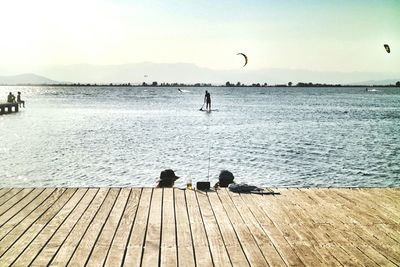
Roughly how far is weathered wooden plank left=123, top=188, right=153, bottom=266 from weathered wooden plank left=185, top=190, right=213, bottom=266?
0.51 metres

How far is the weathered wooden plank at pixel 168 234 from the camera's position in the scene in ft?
14.9

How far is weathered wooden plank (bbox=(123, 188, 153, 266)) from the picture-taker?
453cm

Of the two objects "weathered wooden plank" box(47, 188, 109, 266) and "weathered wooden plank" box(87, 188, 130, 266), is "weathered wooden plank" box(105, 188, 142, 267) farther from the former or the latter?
"weathered wooden plank" box(47, 188, 109, 266)

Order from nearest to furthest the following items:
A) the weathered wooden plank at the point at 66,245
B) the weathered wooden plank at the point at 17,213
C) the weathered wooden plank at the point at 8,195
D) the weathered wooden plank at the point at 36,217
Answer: the weathered wooden plank at the point at 66,245 → the weathered wooden plank at the point at 36,217 → the weathered wooden plank at the point at 17,213 → the weathered wooden plank at the point at 8,195

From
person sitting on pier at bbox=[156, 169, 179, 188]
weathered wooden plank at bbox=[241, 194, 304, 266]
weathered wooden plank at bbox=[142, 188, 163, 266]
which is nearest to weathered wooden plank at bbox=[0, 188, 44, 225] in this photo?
weathered wooden plank at bbox=[142, 188, 163, 266]

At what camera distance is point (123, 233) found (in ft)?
17.5

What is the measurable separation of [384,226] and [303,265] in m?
2.00

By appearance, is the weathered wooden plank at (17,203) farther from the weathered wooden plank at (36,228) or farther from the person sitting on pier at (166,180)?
the person sitting on pier at (166,180)

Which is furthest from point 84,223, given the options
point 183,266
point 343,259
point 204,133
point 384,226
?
point 204,133

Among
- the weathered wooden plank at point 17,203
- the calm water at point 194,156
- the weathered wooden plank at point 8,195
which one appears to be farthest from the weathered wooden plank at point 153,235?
the calm water at point 194,156

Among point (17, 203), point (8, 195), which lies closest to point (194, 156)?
point (8, 195)

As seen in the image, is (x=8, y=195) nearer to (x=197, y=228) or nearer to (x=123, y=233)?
(x=123, y=233)

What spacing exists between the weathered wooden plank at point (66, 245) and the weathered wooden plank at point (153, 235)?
832 mm

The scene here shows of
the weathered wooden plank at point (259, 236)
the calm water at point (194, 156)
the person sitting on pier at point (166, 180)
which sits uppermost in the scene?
the weathered wooden plank at point (259, 236)
